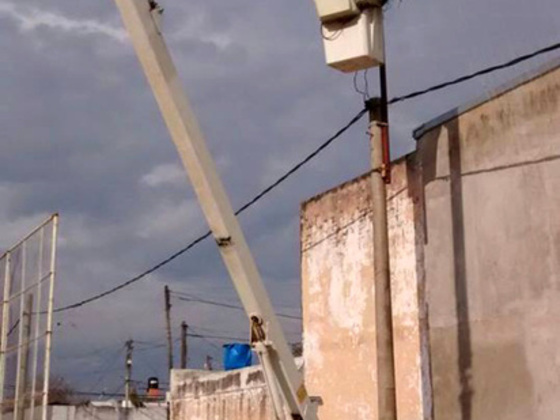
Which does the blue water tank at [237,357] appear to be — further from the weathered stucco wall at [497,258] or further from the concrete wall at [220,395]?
the weathered stucco wall at [497,258]

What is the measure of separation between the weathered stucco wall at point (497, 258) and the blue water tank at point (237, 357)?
7822 mm

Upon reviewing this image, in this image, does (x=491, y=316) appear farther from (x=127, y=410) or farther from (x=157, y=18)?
(x=127, y=410)

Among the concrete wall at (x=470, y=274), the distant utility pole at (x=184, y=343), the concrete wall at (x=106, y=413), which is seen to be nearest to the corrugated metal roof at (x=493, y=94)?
the concrete wall at (x=470, y=274)

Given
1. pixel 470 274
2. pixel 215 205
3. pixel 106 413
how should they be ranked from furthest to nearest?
pixel 106 413, pixel 470 274, pixel 215 205

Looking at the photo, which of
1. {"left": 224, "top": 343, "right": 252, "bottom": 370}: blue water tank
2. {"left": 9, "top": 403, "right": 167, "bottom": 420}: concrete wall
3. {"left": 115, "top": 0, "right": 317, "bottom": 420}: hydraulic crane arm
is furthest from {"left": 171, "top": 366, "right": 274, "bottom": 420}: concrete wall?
{"left": 9, "top": 403, "right": 167, "bottom": 420}: concrete wall

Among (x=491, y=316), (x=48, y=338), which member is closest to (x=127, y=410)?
(x=48, y=338)

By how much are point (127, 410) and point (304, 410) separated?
72.7 ft

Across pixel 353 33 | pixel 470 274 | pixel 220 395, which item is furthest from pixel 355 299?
pixel 220 395

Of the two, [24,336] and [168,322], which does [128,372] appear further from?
[24,336]

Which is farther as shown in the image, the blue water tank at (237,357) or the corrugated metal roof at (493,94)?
the blue water tank at (237,357)

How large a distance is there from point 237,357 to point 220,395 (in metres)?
1.27

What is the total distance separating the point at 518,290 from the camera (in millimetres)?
12172

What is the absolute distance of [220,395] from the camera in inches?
769

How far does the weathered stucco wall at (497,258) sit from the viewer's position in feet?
39.1
